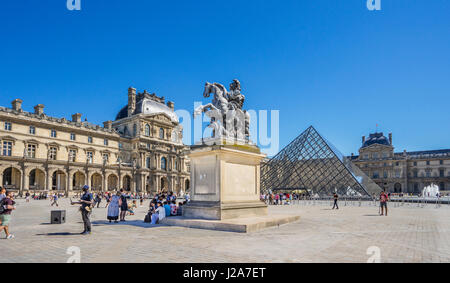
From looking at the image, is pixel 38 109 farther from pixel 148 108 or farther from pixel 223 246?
pixel 223 246

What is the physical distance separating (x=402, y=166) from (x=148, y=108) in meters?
58.2

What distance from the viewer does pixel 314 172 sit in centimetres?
3431

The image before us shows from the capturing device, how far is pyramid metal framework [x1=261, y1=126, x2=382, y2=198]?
3179 centimetres

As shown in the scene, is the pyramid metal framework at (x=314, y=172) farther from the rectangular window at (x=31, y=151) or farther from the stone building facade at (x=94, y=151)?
the rectangular window at (x=31, y=151)

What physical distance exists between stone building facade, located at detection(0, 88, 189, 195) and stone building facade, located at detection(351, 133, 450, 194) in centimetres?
4590

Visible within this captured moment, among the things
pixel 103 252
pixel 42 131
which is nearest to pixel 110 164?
pixel 42 131

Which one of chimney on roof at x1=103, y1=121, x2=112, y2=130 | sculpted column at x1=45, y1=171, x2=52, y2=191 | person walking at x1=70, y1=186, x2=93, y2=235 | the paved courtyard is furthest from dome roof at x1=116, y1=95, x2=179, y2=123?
the paved courtyard

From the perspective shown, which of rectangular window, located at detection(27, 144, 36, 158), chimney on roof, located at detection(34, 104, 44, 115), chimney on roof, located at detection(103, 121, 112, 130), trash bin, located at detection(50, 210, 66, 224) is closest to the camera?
trash bin, located at detection(50, 210, 66, 224)

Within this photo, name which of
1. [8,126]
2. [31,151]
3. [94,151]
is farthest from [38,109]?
[94,151]

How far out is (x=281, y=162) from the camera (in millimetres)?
36812

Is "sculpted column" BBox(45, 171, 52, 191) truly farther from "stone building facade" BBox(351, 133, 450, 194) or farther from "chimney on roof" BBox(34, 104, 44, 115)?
"stone building facade" BBox(351, 133, 450, 194)

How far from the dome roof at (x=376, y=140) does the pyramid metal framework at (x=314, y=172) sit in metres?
44.4
